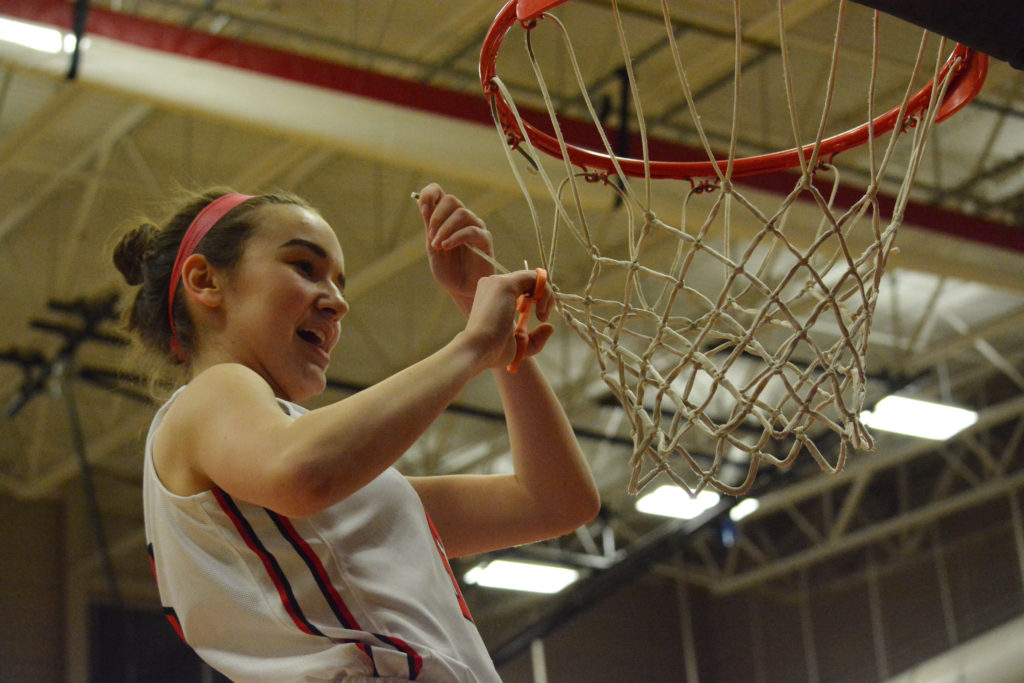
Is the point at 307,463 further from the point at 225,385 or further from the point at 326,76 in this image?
the point at 326,76

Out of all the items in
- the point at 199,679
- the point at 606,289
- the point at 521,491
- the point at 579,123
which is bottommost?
the point at 521,491

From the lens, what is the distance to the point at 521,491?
218 cm

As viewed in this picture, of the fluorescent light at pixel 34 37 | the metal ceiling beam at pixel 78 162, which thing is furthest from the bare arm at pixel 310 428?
the metal ceiling beam at pixel 78 162

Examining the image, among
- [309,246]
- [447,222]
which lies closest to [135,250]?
[309,246]

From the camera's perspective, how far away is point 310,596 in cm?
166

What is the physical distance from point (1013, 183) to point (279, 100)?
20.2ft

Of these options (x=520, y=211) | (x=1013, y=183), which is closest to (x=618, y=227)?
(x=520, y=211)

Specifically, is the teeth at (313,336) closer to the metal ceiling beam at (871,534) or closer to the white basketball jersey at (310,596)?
the white basketball jersey at (310,596)

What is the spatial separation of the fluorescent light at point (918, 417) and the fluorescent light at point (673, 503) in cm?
162

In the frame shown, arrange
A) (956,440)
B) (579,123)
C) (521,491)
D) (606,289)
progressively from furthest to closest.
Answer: (956,440) < (606,289) < (579,123) < (521,491)

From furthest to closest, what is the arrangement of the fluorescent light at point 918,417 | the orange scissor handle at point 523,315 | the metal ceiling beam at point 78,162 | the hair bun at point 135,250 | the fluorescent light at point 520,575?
the fluorescent light at point 520,575 < the fluorescent light at point 918,417 < the metal ceiling beam at point 78,162 < the hair bun at point 135,250 < the orange scissor handle at point 523,315

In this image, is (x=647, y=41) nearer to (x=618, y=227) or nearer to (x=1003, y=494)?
(x=618, y=227)

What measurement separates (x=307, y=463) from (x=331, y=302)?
0.47 m

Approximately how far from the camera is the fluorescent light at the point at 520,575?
1291 centimetres
